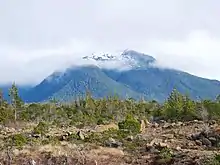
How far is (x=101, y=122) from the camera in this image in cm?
6994

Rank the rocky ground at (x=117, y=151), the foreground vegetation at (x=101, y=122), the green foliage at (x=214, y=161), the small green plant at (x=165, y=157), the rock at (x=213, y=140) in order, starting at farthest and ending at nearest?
the foreground vegetation at (x=101, y=122) → the rock at (x=213, y=140) → the rocky ground at (x=117, y=151) → the small green plant at (x=165, y=157) → the green foliage at (x=214, y=161)

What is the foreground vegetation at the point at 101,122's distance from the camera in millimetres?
31078

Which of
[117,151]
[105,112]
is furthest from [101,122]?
[117,151]

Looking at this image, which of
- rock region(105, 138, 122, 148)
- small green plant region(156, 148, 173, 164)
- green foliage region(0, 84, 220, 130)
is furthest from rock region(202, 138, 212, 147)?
green foliage region(0, 84, 220, 130)

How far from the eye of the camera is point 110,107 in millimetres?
100375

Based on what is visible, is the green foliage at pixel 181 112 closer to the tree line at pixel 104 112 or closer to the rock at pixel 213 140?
the tree line at pixel 104 112

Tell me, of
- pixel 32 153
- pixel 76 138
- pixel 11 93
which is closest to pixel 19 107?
pixel 11 93

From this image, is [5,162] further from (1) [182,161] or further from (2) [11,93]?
(2) [11,93]

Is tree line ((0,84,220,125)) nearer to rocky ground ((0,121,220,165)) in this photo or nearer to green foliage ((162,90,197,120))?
green foliage ((162,90,197,120))

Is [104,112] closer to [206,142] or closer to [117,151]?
[206,142]

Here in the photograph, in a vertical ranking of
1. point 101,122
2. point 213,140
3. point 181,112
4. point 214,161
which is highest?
point 181,112

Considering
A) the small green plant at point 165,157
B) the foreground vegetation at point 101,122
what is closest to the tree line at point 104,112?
the foreground vegetation at point 101,122

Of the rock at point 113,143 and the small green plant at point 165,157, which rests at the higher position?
the rock at point 113,143

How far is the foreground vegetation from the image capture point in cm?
3108
